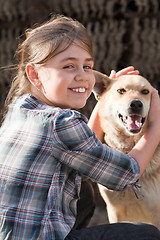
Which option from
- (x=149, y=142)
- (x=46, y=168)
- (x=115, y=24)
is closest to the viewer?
(x=46, y=168)

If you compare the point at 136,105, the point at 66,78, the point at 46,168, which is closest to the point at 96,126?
the point at 136,105

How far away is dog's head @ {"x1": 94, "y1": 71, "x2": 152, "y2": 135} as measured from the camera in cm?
157

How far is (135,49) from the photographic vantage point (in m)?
2.88

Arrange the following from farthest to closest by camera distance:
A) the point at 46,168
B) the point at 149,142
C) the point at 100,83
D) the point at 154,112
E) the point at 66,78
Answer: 1. the point at 100,83
2. the point at 154,112
3. the point at 149,142
4. the point at 66,78
5. the point at 46,168

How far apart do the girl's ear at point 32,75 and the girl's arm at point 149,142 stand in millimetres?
491

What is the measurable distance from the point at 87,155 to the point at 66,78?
0.32m

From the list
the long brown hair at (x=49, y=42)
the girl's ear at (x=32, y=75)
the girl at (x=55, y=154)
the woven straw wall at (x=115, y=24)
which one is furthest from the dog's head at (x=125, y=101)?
the woven straw wall at (x=115, y=24)

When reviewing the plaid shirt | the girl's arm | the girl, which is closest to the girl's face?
the girl

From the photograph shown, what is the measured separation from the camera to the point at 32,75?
1.30 metres

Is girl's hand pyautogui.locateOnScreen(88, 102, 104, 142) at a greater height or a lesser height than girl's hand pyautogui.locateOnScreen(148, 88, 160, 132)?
lesser

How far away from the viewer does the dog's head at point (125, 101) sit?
1566 mm

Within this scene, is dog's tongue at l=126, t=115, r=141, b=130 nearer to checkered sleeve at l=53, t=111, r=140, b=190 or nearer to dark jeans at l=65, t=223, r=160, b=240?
checkered sleeve at l=53, t=111, r=140, b=190

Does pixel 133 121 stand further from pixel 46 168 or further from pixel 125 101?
pixel 46 168

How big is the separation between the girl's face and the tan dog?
38 centimetres
